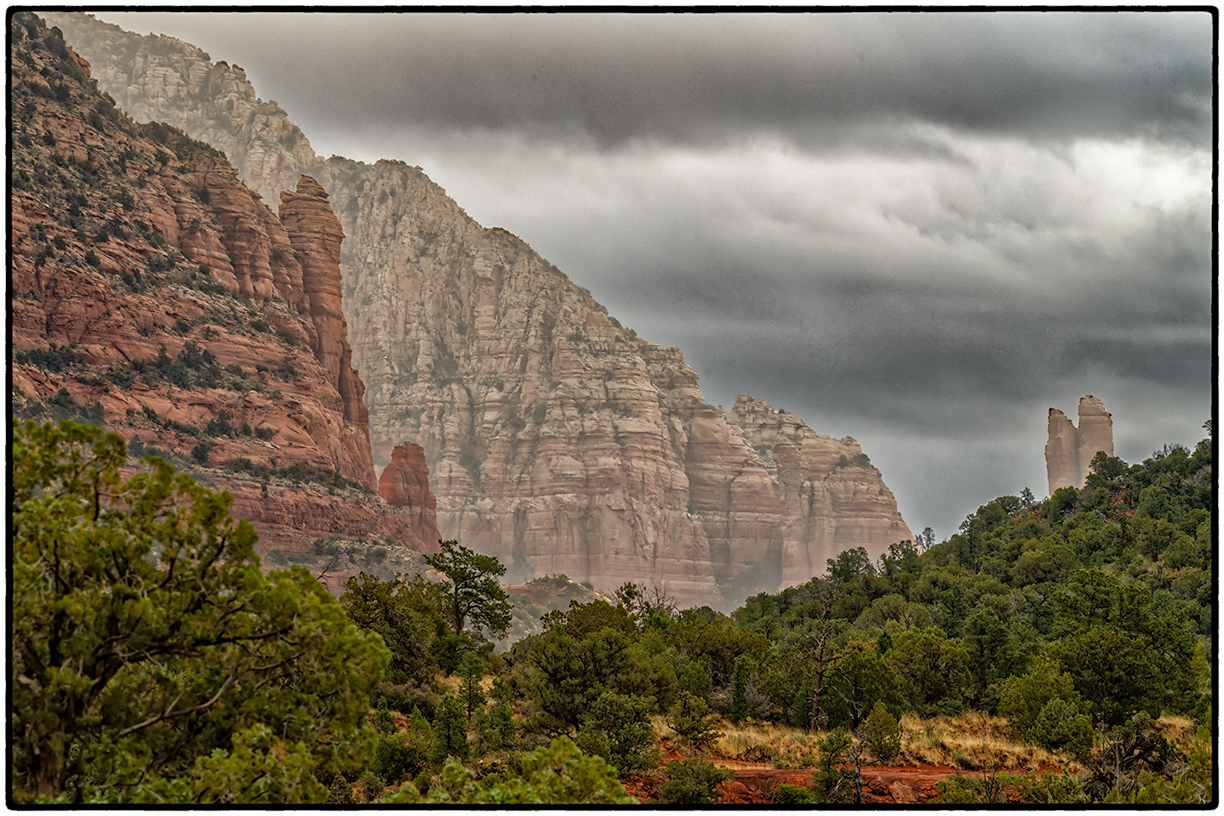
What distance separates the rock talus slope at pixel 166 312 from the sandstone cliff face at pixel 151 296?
0.17 metres

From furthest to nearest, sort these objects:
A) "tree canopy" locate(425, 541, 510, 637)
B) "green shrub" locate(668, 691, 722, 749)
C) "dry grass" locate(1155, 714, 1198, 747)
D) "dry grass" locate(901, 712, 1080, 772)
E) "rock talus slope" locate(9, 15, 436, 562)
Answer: "rock talus slope" locate(9, 15, 436, 562)
"tree canopy" locate(425, 541, 510, 637)
"dry grass" locate(1155, 714, 1198, 747)
"dry grass" locate(901, 712, 1080, 772)
"green shrub" locate(668, 691, 722, 749)

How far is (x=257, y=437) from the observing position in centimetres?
10344

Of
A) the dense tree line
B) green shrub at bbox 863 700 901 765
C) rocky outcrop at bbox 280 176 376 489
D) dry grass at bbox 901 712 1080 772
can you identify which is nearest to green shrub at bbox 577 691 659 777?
the dense tree line

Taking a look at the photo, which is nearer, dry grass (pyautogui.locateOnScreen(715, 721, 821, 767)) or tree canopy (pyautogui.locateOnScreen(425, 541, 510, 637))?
dry grass (pyautogui.locateOnScreen(715, 721, 821, 767))

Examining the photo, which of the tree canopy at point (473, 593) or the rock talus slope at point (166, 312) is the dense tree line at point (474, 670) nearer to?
the tree canopy at point (473, 593)

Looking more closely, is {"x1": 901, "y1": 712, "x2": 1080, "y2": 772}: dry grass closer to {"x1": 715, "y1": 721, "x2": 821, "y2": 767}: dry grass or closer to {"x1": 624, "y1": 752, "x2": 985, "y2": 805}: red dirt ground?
{"x1": 624, "y1": 752, "x2": 985, "y2": 805}: red dirt ground

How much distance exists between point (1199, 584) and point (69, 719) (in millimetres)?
46837

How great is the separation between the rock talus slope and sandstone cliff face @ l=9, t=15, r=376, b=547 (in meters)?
0.17

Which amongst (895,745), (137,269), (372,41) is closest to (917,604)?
(895,745)

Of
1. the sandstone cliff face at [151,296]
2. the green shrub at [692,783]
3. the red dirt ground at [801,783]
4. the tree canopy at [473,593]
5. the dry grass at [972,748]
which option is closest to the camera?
the green shrub at [692,783]

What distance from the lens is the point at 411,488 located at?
144 metres

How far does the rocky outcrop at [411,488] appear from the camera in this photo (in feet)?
464

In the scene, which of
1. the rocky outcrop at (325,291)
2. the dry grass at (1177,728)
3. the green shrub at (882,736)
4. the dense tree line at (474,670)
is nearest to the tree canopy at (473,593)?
the dense tree line at (474,670)

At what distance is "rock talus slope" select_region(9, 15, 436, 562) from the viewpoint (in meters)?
90.6
